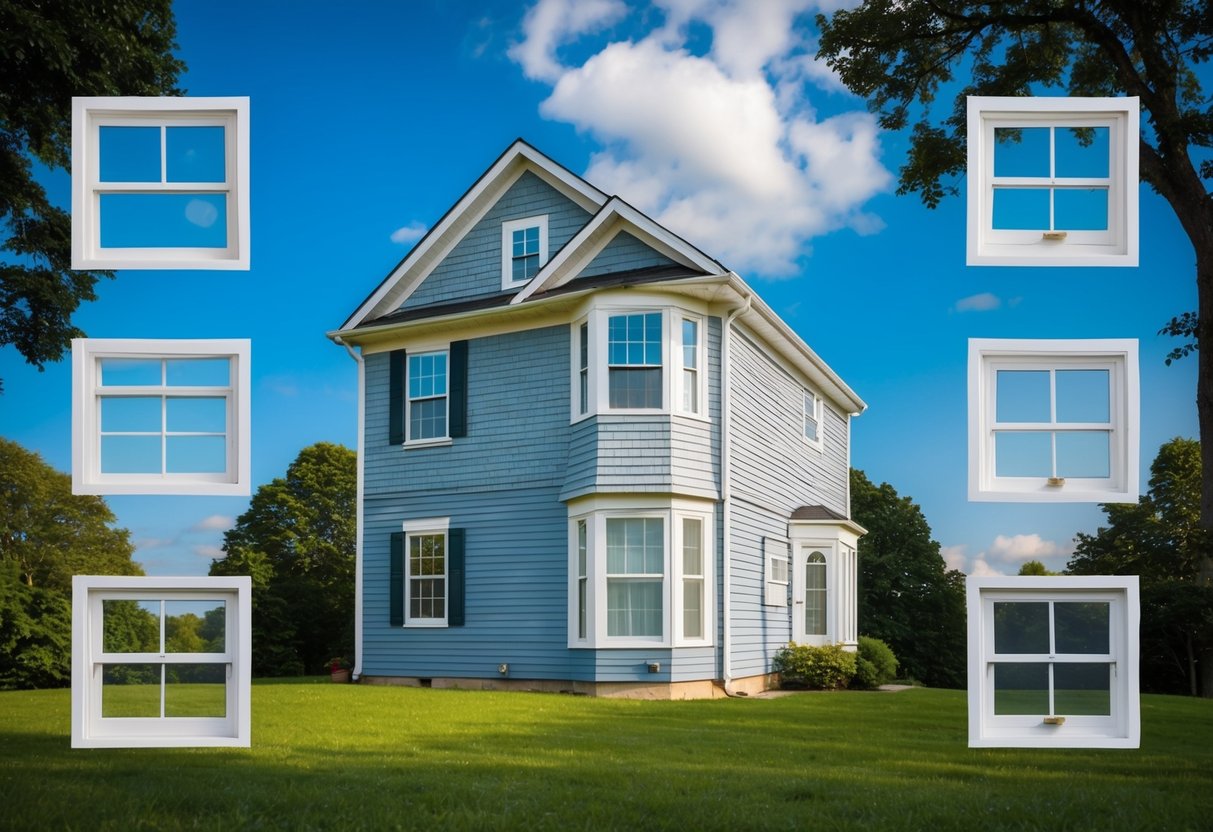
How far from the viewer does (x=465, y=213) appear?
16.3m

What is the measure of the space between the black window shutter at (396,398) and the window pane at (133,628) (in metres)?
10.0

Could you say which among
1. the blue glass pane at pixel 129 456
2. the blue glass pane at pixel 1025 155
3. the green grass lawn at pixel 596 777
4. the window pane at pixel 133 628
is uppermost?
the blue glass pane at pixel 1025 155

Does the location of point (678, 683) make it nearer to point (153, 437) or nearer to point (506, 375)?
point (506, 375)

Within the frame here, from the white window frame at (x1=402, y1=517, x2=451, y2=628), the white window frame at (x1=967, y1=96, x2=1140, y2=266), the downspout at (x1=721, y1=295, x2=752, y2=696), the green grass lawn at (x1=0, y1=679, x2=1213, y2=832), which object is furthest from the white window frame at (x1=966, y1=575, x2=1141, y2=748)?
the white window frame at (x1=402, y1=517, x2=451, y2=628)

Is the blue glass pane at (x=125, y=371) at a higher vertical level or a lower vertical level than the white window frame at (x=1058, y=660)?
higher

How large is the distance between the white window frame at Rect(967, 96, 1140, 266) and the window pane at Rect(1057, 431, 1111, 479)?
2.74ft

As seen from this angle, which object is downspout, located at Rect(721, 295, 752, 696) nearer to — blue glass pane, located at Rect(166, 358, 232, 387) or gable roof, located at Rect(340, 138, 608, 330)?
gable roof, located at Rect(340, 138, 608, 330)

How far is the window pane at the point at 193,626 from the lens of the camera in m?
5.65

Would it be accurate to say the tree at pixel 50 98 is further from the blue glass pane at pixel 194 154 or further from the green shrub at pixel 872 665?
the green shrub at pixel 872 665

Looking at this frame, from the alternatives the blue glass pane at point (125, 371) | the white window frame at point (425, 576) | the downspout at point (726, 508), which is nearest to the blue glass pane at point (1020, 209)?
the blue glass pane at point (125, 371)

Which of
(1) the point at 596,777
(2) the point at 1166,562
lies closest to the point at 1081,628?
(1) the point at 596,777

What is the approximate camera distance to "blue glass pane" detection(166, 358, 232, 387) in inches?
220

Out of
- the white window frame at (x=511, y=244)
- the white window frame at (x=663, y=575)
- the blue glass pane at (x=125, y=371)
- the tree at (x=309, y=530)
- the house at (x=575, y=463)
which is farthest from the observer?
the tree at (x=309, y=530)

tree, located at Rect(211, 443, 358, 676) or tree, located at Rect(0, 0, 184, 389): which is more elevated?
tree, located at Rect(0, 0, 184, 389)
